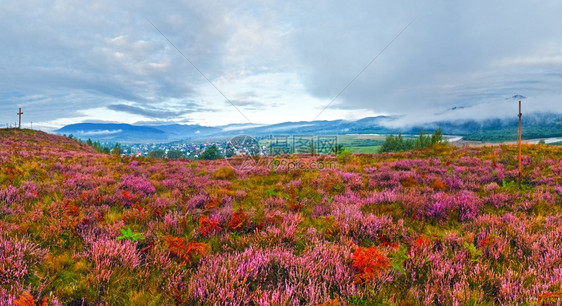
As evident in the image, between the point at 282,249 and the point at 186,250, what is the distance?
136cm

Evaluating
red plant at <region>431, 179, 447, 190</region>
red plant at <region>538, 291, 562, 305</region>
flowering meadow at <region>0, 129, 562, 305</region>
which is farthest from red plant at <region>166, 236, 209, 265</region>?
red plant at <region>431, 179, 447, 190</region>

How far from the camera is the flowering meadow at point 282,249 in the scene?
8.63 ft

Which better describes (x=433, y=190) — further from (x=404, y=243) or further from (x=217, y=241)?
(x=217, y=241)

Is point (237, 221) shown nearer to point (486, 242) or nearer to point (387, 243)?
point (387, 243)

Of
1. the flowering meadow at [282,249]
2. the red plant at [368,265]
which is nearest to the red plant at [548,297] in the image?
the flowering meadow at [282,249]

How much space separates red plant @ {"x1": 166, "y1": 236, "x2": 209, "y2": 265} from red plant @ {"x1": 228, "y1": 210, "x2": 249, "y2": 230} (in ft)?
3.08

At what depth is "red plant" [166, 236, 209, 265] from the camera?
3.36 m

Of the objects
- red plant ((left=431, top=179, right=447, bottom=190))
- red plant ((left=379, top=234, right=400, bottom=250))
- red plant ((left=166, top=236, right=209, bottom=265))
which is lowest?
red plant ((left=379, top=234, right=400, bottom=250))

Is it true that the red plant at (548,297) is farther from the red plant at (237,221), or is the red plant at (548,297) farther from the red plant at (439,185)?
the red plant at (439,185)

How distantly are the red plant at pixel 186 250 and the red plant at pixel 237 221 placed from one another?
94 cm

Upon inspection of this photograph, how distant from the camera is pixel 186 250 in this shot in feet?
11.1

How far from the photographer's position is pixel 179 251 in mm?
3408

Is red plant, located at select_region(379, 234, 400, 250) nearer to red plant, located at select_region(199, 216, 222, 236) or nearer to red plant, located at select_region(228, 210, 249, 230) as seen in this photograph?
red plant, located at select_region(228, 210, 249, 230)

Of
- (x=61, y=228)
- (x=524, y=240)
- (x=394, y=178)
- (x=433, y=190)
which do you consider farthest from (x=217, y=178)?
(x=524, y=240)
